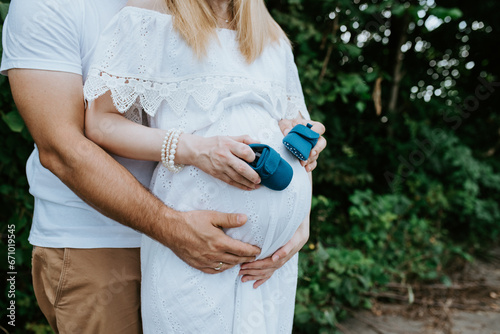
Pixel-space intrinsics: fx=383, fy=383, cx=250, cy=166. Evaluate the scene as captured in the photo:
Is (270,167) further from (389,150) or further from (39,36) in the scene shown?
(389,150)

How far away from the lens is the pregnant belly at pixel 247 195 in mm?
1160

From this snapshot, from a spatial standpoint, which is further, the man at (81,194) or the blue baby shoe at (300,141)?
the blue baby shoe at (300,141)

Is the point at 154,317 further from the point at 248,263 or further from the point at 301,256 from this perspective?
the point at 301,256

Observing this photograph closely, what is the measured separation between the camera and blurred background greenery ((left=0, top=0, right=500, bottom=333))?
2758 mm

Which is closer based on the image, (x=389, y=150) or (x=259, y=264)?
(x=259, y=264)

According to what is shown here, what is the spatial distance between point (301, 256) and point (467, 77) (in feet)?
11.4

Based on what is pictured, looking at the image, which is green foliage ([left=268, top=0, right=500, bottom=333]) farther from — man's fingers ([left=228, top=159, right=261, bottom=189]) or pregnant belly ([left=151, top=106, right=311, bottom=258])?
man's fingers ([left=228, top=159, right=261, bottom=189])

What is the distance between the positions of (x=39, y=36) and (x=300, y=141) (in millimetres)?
833

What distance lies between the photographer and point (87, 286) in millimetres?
1272

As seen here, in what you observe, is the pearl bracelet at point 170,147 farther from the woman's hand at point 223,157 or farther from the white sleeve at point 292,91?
the white sleeve at point 292,91

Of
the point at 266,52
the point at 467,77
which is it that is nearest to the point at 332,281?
the point at 266,52

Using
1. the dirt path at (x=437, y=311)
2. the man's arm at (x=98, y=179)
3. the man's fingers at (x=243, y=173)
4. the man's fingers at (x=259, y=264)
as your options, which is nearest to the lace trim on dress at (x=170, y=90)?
the man's arm at (x=98, y=179)

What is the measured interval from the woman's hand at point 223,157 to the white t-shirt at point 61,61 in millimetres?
287

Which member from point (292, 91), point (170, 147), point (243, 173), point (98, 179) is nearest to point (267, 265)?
point (243, 173)
